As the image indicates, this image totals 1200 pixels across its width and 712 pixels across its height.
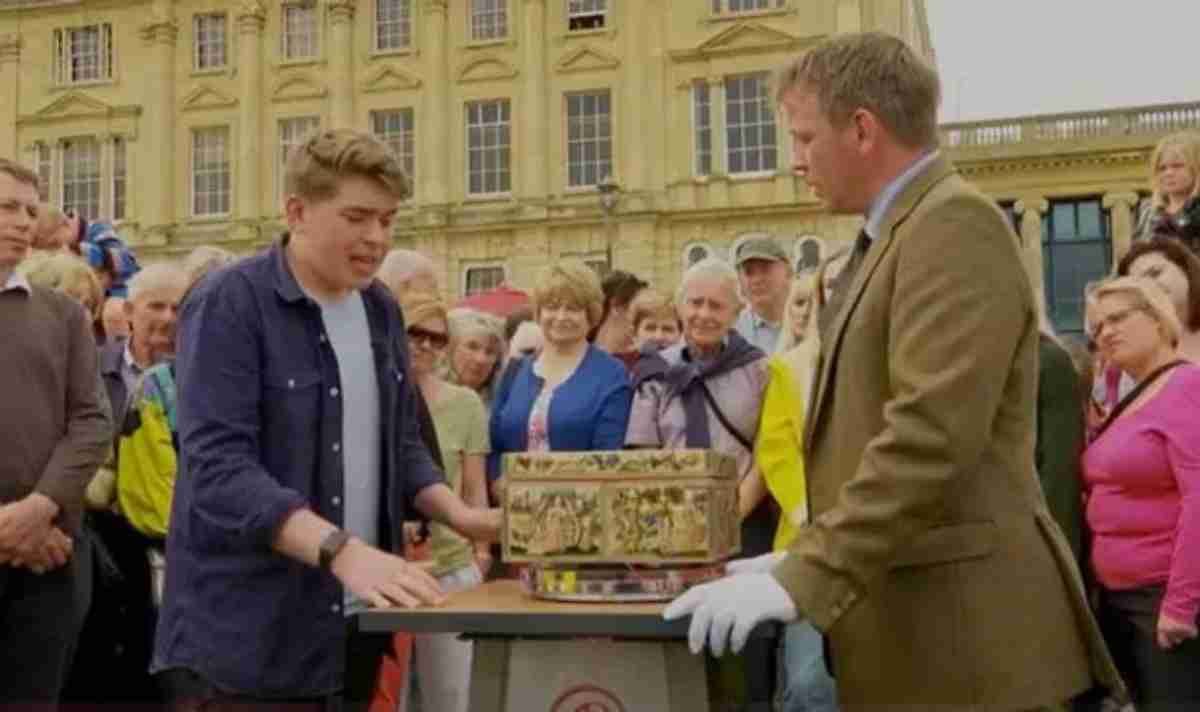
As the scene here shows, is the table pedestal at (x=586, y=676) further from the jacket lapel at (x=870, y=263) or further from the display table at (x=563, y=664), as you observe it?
the jacket lapel at (x=870, y=263)

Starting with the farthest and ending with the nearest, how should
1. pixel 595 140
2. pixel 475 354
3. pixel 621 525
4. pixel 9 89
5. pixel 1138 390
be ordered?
pixel 9 89
pixel 595 140
pixel 475 354
pixel 1138 390
pixel 621 525

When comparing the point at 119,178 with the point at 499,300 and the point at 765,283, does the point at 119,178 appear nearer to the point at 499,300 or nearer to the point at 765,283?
the point at 499,300

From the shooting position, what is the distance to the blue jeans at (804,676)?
16.8 ft

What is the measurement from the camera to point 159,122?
3400 centimetres

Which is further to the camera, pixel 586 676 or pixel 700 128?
pixel 700 128

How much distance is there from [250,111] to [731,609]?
33103 millimetres

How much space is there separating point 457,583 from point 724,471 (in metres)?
2.81

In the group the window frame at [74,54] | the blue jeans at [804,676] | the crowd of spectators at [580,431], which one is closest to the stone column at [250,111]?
the window frame at [74,54]

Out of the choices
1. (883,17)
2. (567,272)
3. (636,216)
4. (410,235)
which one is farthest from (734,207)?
(567,272)

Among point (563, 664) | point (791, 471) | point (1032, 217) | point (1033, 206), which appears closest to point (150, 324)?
point (791, 471)

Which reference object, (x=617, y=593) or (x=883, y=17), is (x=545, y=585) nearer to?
(x=617, y=593)

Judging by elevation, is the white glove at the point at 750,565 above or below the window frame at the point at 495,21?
below

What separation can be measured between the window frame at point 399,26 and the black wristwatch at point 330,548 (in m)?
31.5

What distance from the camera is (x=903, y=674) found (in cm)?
254
